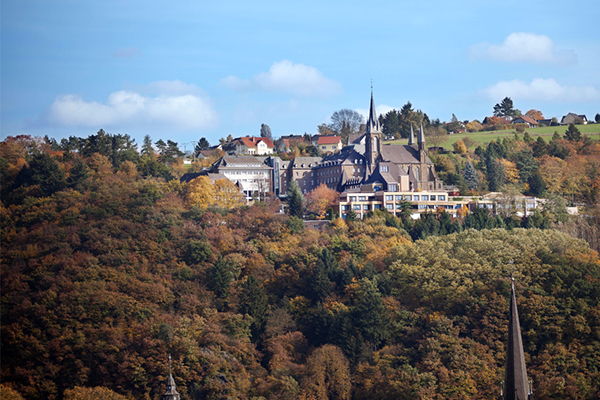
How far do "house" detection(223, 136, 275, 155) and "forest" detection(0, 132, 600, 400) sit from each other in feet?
143

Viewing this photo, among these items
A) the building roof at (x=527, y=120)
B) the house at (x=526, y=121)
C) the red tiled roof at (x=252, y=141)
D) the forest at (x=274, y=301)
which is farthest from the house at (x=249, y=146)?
the building roof at (x=527, y=120)

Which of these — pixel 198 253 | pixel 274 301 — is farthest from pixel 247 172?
pixel 274 301

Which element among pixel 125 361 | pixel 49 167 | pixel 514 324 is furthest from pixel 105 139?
pixel 514 324

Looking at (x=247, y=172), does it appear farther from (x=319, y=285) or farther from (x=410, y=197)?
(x=319, y=285)

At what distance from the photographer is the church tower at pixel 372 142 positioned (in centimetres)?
9756

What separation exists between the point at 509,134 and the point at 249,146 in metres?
44.5

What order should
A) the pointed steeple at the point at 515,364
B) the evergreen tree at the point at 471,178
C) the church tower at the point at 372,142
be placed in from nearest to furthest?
the pointed steeple at the point at 515,364, the church tower at the point at 372,142, the evergreen tree at the point at 471,178

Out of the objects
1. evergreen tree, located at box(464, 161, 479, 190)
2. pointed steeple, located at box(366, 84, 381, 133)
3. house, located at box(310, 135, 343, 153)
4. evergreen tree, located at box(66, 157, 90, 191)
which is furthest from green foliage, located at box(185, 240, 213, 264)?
house, located at box(310, 135, 343, 153)

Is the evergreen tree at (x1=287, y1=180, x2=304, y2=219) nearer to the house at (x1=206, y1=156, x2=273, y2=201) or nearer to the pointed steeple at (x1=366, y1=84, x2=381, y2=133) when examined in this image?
the house at (x1=206, y1=156, x2=273, y2=201)

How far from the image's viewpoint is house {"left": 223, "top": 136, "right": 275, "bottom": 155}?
12638 cm

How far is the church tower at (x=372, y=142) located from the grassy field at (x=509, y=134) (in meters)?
24.0

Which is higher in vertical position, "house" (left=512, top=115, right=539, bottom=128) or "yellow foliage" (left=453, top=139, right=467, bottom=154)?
"house" (left=512, top=115, right=539, bottom=128)

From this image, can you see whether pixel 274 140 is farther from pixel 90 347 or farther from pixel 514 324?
pixel 514 324

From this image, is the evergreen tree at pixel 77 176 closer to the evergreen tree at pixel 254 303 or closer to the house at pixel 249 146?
the evergreen tree at pixel 254 303
